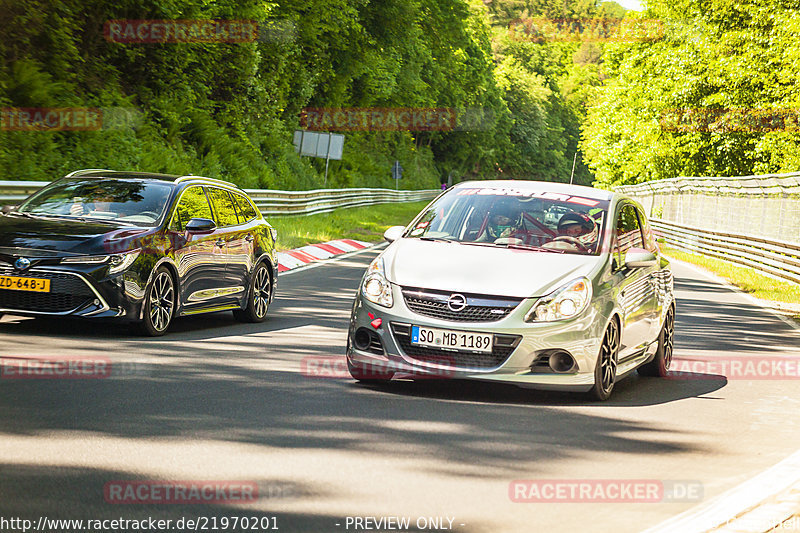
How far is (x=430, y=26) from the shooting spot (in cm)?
5772

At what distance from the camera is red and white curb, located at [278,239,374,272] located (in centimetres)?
2188

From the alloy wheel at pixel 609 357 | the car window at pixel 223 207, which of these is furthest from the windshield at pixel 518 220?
the car window at pixel 223 207

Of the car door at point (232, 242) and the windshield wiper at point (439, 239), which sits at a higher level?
the windshield wiper at point (439, 239)

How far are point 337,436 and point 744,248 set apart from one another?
25.6 meters

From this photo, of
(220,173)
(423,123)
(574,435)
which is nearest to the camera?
(574,435)

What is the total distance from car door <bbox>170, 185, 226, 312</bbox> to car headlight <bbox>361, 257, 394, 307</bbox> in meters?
3.29

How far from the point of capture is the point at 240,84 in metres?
39.6

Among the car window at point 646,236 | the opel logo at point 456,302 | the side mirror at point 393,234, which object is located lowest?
the opel logo at point 456,302

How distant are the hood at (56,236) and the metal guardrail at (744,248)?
55.6ft

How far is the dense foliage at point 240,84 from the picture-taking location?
24.5 m

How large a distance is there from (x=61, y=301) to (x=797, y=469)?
640 cm

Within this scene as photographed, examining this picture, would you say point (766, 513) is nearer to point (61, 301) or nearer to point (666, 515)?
point (666, 515)

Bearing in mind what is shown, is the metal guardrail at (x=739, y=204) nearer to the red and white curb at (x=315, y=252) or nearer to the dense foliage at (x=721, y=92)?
the dense foliage at (x=721, y=92)

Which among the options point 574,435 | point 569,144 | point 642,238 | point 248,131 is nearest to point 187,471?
point 574,435
